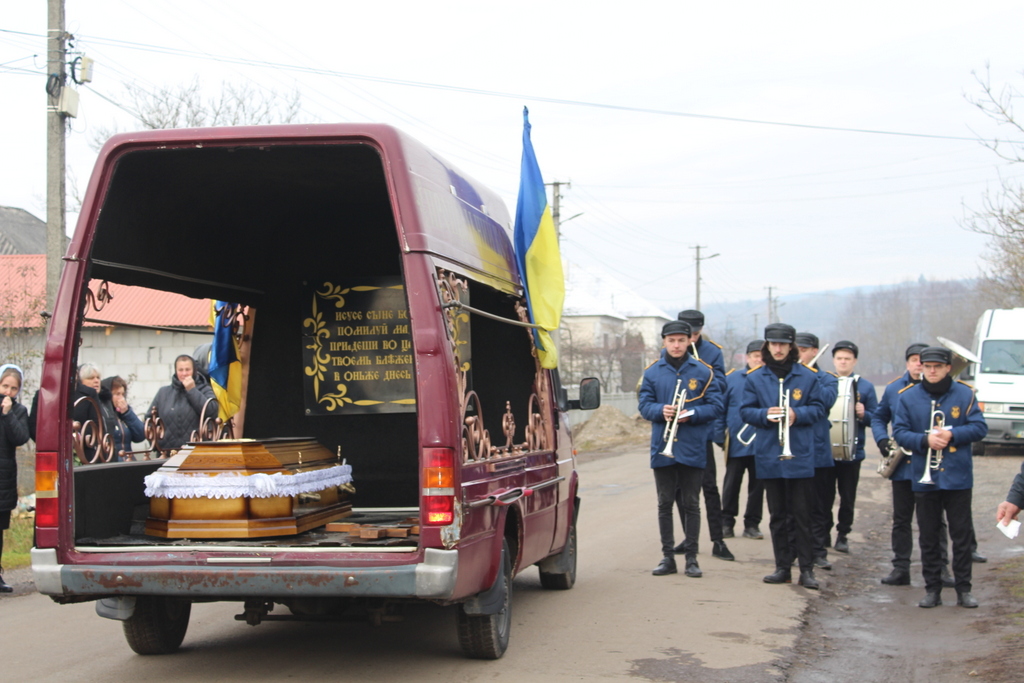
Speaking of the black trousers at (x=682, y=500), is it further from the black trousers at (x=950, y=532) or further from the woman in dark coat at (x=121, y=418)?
the woman in dark coat at (x=121, y=418)

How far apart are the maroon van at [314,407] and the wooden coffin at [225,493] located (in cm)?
1

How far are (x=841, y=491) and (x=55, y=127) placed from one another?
10852 mm

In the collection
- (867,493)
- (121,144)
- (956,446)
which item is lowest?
(867,493)

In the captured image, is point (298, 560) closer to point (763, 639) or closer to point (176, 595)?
point (176, 595)

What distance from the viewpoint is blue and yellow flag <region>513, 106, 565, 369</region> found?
744 cm

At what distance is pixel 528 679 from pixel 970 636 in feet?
10.9

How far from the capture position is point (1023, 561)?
10203 millimetres

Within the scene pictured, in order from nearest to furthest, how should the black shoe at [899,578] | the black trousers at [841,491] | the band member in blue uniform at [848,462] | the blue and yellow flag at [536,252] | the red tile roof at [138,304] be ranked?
the blue and yellow flag at [536,252]
the black shoe at [899,578]
the black trousers at [841,491]
the band member in blue uniform at [848,462]
the red tile roof at [138,304]

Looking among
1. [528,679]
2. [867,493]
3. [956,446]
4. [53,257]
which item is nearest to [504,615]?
[528,679]

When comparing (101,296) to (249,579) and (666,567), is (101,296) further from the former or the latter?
(666,567)

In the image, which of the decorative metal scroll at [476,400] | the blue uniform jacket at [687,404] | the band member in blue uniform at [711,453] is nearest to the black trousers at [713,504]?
the band member in blue uniform at [711,453]

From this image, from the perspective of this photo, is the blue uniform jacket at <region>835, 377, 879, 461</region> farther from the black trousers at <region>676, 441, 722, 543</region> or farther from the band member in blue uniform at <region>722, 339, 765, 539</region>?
the black trousers at <region>676, 441, 722, 543</region>

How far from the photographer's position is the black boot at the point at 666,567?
30.6ft

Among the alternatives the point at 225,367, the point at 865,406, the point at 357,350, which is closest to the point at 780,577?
the point at 865,406
